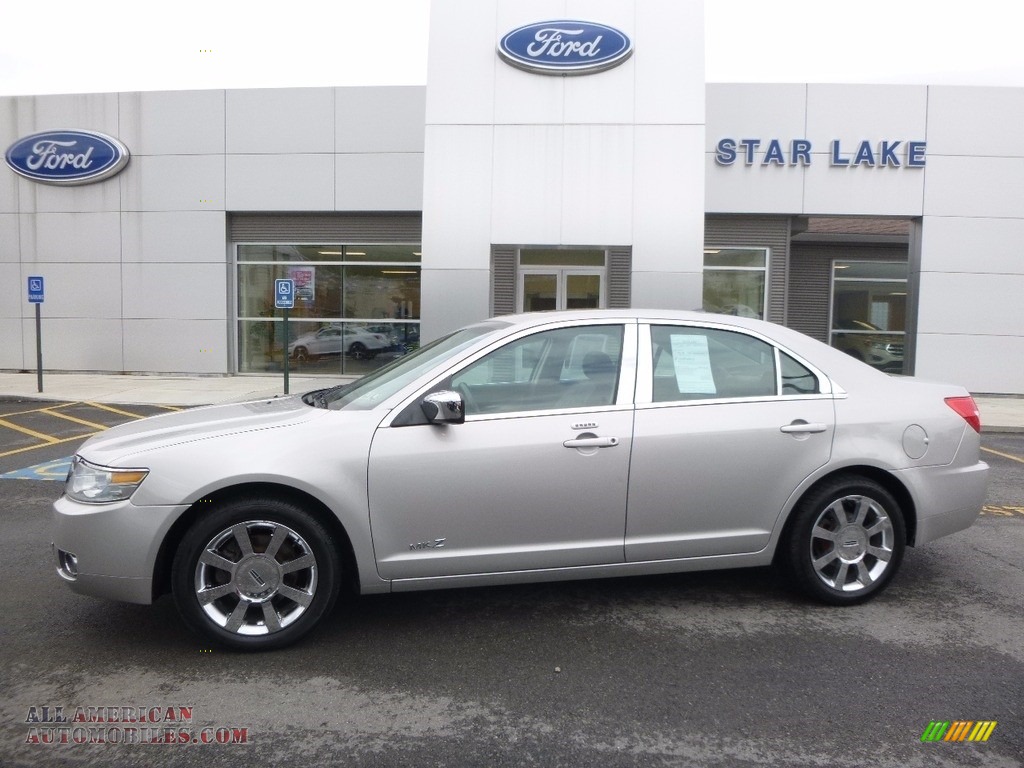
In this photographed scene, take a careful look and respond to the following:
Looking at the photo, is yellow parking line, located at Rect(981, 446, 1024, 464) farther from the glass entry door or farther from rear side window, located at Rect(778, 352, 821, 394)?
the glass entry door

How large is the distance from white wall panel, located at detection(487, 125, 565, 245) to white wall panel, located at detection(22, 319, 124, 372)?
10714 millimetres

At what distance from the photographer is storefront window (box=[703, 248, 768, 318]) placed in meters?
17.1

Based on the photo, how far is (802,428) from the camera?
A: 4.14 metres

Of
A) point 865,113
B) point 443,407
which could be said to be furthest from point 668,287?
point 443,407

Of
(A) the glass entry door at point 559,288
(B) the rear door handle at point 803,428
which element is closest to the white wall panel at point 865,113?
(A) the glass entry door at point 559,288

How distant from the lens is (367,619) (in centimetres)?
412

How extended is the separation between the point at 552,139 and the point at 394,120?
5.67 metres

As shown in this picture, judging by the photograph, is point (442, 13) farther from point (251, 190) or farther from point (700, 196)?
point (251, 190)

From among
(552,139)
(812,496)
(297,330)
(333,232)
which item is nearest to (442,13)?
(552,139)

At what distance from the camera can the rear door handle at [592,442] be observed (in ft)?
12.8

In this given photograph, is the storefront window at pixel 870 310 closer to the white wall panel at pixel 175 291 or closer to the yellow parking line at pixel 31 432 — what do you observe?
the white wall panel at pixel 175 291

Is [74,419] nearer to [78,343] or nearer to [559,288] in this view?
[78,343]

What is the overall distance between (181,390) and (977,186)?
53.9 feet

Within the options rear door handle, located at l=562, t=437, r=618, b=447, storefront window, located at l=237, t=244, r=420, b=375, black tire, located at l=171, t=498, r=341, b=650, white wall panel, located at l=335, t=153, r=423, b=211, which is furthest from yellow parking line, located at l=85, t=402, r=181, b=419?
rear door handle, located at l=562, t=437, r=618, b=447
